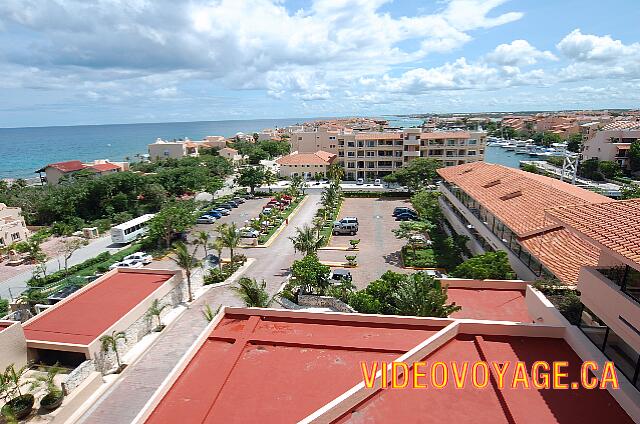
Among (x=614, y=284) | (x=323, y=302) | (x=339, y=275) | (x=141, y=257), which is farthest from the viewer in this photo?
(x=141, y=257)

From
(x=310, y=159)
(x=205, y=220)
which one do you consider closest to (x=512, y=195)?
(x=205, y=220)

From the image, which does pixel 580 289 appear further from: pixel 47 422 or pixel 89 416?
pixel 47 422

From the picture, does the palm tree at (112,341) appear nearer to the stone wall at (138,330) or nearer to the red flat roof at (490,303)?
the stone wall at (138,330)

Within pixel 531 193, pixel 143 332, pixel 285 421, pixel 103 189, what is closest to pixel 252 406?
pixel 285 421

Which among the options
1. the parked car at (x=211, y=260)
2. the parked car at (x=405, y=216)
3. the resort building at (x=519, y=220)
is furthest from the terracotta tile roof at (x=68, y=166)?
the resort building at (x=519, y=220)

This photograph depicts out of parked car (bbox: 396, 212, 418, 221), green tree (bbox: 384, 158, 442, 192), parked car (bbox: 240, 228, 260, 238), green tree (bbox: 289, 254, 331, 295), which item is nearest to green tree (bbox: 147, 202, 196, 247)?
parked car (bbox: 240, 228, 260, 238)

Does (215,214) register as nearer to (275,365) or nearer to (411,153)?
(411,153)
